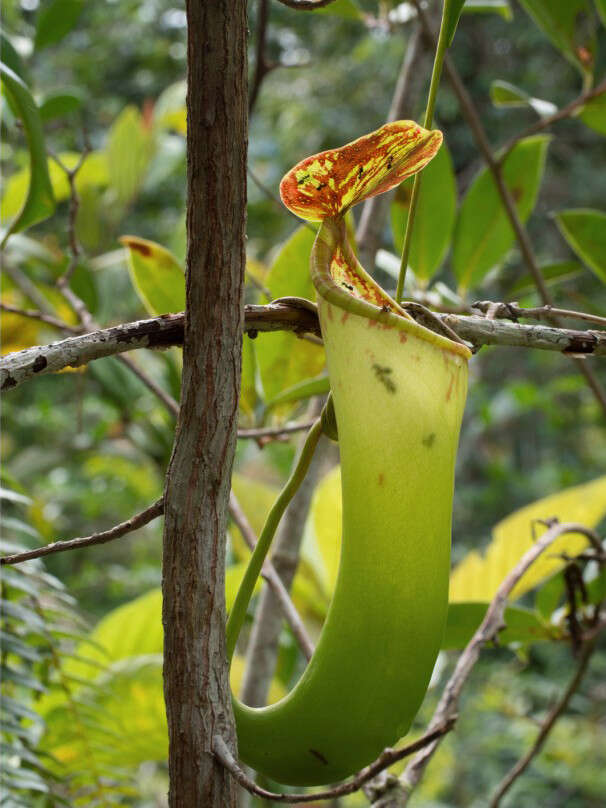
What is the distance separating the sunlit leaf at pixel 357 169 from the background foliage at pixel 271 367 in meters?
0.26

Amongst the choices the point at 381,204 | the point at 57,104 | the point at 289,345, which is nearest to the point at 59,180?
the point at 57,104

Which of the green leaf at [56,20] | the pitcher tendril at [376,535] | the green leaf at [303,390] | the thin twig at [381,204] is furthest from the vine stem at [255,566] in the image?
the green leaf at [56,20]

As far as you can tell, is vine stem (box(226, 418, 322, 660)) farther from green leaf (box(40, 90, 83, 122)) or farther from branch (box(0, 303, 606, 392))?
green leaf (box(40, 90, 83, 122))

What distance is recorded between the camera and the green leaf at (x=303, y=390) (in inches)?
22.8

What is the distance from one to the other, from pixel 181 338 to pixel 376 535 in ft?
0.33

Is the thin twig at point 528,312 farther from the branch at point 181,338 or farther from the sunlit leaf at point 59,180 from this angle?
the sunlit leaf at point 59,180

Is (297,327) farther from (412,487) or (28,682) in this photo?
(28,682)

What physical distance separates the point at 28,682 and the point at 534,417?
180 inches

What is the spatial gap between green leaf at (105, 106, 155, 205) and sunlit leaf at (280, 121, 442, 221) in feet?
5.05

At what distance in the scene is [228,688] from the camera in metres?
0.30

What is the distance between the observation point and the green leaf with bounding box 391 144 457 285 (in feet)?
2.61

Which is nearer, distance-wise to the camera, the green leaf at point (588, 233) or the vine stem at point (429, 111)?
the vine stem at point (429, 111)

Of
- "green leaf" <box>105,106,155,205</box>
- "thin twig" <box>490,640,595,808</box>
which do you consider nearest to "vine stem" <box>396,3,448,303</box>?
"thin twig" <box>490,640,595,808</box>

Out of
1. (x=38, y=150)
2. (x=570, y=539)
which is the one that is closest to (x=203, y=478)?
(x=38, y=150)
